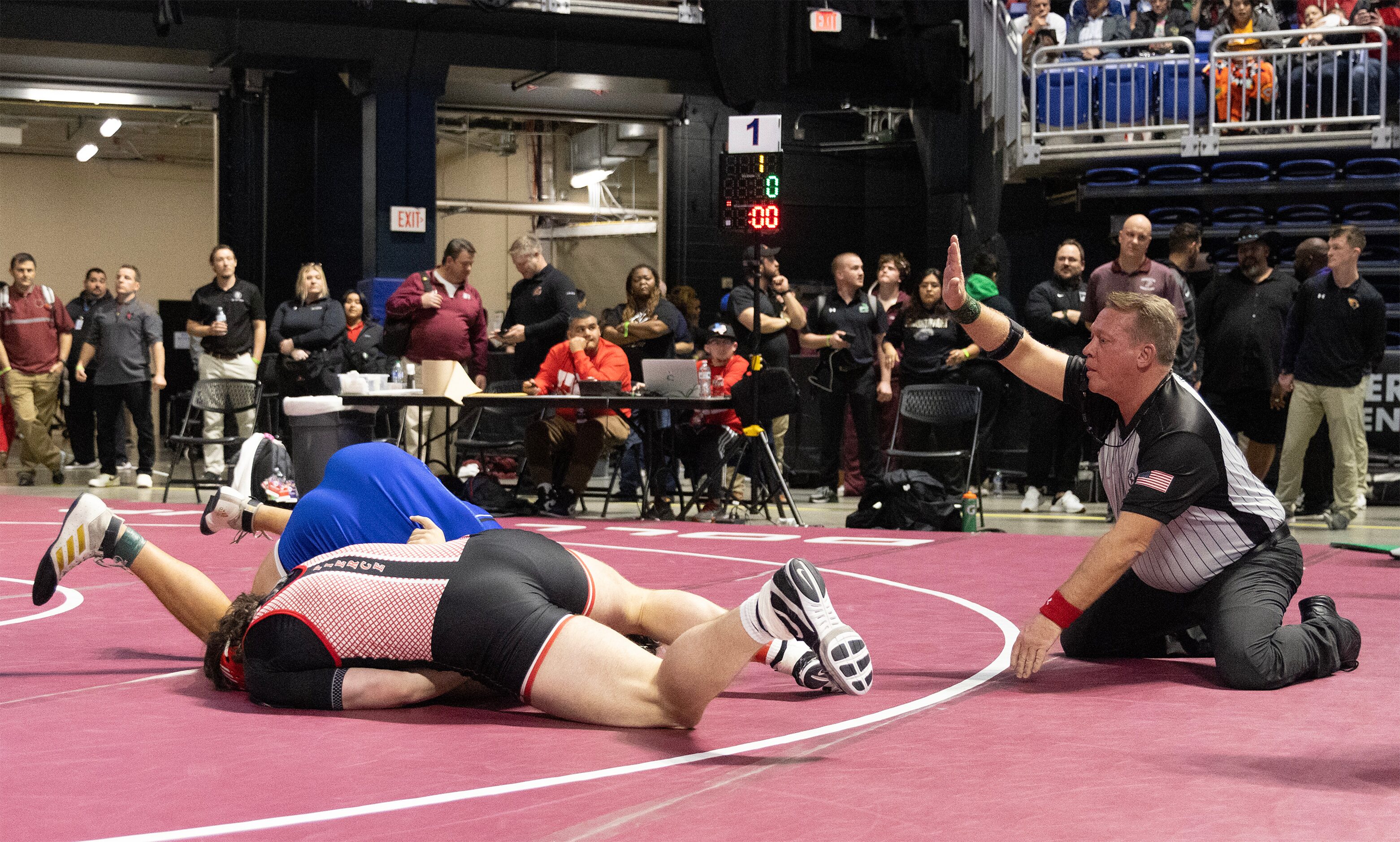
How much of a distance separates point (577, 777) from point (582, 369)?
670 centimetres

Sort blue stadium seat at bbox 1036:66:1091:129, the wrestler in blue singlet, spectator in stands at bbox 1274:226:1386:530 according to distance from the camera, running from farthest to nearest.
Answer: blue stadium seat at bbox 1036:66:1091:129, spectator in stands at bbox 1274:226:1386:530, the wrestler in blue singlet

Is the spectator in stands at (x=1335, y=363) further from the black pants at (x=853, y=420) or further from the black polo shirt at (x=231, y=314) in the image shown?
the black polo shirt at (x=231, y=314)

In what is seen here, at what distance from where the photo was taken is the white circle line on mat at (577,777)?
101 inches

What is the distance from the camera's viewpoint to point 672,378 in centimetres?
916

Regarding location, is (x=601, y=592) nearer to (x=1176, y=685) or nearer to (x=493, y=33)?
(x=1176, y=685)

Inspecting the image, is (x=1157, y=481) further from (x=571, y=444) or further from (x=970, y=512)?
(x=571, y=444)

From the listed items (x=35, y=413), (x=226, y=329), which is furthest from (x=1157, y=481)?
(x=35, y=413)

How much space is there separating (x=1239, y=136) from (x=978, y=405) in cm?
489

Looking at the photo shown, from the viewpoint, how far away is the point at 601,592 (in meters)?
3.75

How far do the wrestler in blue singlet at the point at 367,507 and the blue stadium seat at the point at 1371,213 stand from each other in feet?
34.0

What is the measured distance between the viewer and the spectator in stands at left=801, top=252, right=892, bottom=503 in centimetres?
1042

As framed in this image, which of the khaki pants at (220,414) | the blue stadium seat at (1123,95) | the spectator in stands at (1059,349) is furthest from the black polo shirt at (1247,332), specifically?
the khaki pants at (220,414)

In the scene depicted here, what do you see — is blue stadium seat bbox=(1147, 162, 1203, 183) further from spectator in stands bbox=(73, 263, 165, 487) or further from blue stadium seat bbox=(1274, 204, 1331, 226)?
spectator in stands bbox=(73, 263, 165, 487)

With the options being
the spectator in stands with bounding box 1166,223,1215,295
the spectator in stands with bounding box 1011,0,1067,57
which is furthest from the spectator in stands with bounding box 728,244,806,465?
the spectator in stands with bounding box 1011,0,1067,57
